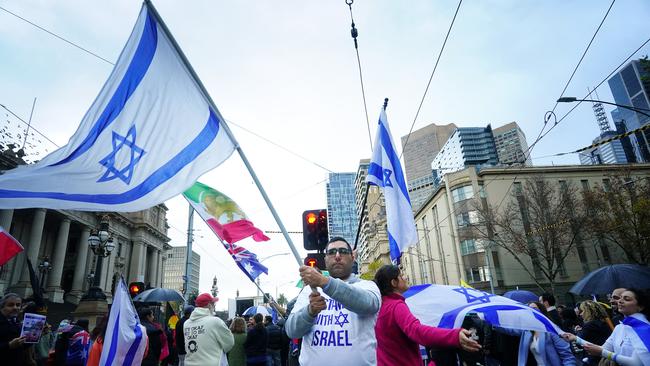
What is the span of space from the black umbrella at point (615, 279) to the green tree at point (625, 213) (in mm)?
26417

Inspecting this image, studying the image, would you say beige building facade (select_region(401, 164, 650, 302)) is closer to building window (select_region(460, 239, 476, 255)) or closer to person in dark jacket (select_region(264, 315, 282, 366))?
building window (select_region(460, 239, 476, 255))

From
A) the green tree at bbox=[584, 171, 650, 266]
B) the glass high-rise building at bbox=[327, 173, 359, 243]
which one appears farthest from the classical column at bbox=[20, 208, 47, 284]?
the glass high-rise building at bbox=[327, 173, 359, 243]

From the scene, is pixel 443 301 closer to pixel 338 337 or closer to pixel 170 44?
pixel 338 337

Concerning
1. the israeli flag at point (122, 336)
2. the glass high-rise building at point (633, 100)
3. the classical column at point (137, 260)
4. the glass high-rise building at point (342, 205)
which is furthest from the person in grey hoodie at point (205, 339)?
the glass high-rise building at point (342, 205)

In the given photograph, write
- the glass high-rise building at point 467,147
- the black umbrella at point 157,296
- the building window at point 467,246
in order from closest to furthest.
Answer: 1. the black umbrella at point 157,296
2. the building window at point 467,246
3. the glass high-rise building at point 467,147

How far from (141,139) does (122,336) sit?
9.18 ft

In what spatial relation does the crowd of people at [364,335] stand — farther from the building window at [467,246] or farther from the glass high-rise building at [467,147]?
the glass high-rise building at [467,147]

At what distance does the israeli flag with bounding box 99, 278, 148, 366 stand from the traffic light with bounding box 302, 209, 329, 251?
13.3 feet

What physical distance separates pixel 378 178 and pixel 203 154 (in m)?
3.69

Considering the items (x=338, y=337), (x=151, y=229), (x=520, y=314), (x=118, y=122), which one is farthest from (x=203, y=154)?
(x=151, y=229)

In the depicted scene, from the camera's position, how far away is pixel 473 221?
4397cm

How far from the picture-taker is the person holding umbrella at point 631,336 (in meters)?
3.80

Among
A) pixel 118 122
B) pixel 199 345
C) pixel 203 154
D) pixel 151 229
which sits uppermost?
pixel 151 229

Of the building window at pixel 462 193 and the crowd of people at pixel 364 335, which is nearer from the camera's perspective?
the crowd of people at pixel 364 335
